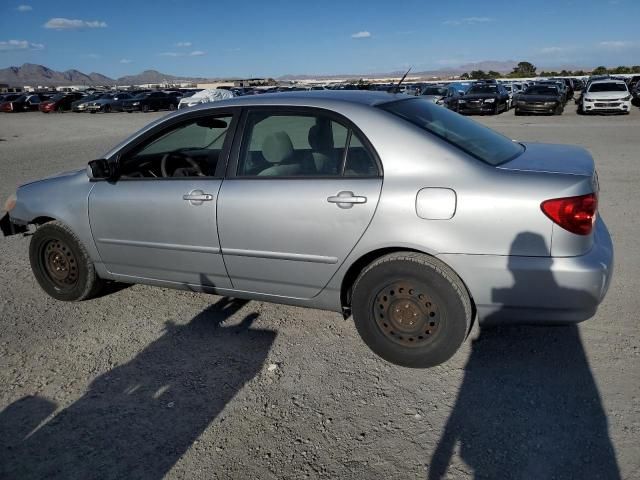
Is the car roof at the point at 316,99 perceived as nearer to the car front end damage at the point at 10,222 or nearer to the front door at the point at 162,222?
the front door at the point at 162,222

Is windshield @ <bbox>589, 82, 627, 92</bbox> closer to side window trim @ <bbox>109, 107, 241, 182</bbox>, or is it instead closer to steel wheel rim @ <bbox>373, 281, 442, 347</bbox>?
side window trim @ <bbox>109, 107, 241, 182</bbox>

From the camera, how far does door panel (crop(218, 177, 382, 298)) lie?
3.16 meters

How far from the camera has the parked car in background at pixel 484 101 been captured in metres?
24.7

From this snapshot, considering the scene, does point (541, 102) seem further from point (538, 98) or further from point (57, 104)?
point (57, 104)

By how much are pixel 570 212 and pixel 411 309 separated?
104 centimetres

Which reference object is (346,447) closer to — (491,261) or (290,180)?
(491,261)

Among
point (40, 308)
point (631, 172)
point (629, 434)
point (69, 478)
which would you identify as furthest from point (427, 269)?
point (631, 172)

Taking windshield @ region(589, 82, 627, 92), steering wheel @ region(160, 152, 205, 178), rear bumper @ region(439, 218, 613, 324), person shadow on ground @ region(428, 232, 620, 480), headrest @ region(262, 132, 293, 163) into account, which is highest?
windshield @ region(589, 82, 627, 92)

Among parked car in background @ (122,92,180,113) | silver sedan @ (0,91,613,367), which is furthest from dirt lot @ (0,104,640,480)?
parked car in background @ (122,92,180,113)

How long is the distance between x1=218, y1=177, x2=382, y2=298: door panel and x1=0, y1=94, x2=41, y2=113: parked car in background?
47935 millimetres

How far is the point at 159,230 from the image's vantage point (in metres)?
3.78

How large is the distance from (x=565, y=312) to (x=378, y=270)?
1070 mm

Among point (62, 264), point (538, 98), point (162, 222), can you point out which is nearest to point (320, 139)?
point (162, 222)

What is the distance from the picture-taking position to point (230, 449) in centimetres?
262
